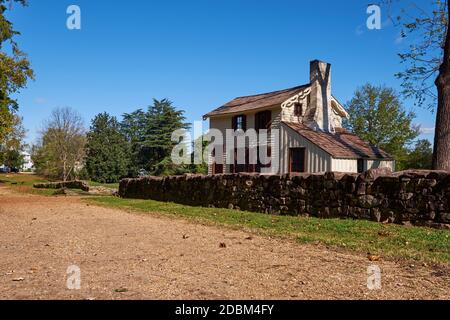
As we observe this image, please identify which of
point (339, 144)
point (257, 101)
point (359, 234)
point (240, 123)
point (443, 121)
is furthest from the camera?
point (257, 101)

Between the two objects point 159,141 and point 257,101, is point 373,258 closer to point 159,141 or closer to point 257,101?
point 257,101

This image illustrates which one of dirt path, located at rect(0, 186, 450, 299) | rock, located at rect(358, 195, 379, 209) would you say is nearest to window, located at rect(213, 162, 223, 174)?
rock, located at rect(358, 195, 379, 209)

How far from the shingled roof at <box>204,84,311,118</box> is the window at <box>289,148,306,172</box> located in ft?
11.1

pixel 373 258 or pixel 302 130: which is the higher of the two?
pixel 302 130

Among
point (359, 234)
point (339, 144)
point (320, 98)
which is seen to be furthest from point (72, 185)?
point (359, 234)

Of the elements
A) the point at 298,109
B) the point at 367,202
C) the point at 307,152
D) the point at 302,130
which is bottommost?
the point at 367,202

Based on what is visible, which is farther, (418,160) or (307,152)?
(418,160)

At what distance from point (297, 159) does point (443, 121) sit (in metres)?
11.1

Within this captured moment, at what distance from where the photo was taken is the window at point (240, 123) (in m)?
27.1

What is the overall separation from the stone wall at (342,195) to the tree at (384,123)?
1049 inches

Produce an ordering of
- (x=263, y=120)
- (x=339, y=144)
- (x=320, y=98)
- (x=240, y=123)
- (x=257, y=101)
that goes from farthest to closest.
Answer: (x=257, y=101) → (x=240, y=123) → (x=263, y=120) → (x=320, y=98) → (x=339, y=144)

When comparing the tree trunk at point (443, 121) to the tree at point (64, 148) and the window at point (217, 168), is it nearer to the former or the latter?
the window at point (217, 168)

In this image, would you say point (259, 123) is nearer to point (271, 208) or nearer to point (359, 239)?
point (271, 208)

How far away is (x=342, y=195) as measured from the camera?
1081 cm
